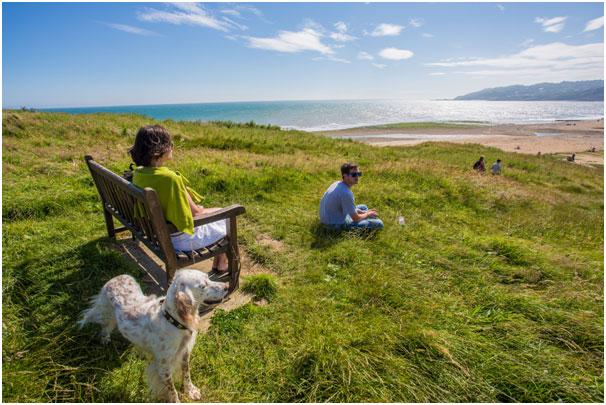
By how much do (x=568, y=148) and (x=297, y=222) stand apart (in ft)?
179

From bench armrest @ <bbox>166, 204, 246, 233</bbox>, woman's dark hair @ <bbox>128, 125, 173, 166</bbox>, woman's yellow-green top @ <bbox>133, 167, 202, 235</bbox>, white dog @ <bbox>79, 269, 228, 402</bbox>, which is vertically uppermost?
woman's dark hair @ <bbox>128, 125, 173, 166</bbox>

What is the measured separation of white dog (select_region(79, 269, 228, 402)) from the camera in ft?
7.12

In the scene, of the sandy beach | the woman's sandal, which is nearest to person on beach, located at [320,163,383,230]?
the woman's sandal

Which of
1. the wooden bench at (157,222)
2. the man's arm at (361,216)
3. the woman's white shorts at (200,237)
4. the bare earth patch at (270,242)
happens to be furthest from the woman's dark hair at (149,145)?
the man's arm at (361,216)

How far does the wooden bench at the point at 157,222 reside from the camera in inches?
108

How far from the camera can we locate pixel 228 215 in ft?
10.7

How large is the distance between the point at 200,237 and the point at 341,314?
1799 mm

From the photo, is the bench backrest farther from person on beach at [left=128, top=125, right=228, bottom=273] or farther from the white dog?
the white dog

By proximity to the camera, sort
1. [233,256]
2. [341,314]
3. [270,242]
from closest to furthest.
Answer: [341,314]
[233,256]
[270,242]

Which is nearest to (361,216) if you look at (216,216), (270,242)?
(270,242)

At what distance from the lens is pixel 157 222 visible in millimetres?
2719

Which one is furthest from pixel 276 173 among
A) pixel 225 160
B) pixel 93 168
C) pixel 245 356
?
pixel 245 356

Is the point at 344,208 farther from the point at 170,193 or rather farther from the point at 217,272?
the point at 170,193

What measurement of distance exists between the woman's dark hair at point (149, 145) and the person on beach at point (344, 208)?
2.95 m
